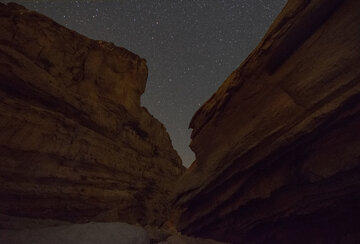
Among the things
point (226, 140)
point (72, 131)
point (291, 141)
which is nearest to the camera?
point (291, 141)

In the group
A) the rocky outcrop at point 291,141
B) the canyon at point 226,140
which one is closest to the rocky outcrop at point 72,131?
the canyon at point 226,140

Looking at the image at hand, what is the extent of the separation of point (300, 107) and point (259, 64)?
2.30 metres

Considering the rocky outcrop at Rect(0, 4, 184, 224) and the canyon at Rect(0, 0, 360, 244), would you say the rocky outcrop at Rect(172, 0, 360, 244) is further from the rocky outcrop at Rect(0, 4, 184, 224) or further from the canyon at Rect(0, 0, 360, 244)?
the rocky outcrop at Rect(0, 4, 184, 224)

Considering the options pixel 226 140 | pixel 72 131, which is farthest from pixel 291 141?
pixel 72 131

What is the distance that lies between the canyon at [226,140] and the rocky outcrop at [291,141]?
30 mm

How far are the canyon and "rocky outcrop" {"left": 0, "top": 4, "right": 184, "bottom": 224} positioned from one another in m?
0.07

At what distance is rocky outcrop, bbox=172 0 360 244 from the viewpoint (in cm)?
465

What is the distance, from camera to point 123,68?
1928 centimetres

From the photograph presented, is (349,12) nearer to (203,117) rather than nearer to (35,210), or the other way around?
(203,117)

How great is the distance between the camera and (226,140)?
25.0 ft

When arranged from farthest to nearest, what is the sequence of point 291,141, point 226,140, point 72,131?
point 72,131
point 226,140
point 291,141

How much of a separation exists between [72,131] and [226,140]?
9898mm

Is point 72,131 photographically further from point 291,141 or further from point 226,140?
point 291,141

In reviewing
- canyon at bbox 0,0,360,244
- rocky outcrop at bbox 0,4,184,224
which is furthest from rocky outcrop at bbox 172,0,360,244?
rocky outcrop at bbox 0,4,184,224
